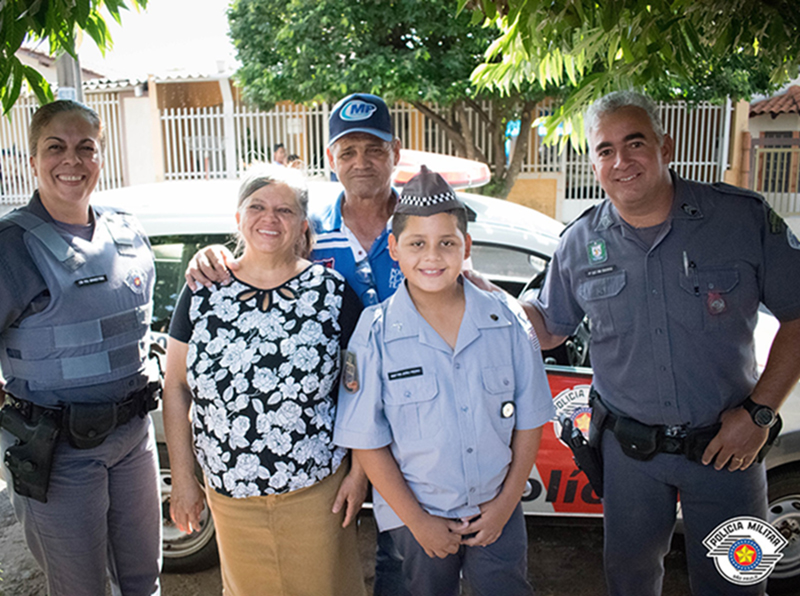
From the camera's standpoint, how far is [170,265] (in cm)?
350

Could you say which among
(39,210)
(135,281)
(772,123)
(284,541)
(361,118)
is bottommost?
(284,541)

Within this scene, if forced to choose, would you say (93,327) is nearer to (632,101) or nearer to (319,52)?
(632,101)

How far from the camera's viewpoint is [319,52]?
11500 millimetres

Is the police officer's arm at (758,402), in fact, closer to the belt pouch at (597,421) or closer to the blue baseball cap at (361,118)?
the belt pouch at (597,421)

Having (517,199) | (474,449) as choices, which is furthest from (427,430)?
(517,199)

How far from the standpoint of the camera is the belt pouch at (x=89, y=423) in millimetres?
2299

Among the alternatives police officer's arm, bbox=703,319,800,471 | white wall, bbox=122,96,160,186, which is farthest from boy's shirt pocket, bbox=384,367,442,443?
white wall, bbox=122,96,160,186

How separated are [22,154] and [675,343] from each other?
1688 centimetres

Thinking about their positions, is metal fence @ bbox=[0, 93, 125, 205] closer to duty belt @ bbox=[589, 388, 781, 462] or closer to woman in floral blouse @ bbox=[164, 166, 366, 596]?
woman in floral blouse @ bbox=[164, 166, 366, 596]

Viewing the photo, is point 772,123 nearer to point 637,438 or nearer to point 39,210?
point 637,438

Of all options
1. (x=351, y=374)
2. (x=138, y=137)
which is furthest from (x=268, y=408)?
(x=138, y=137)

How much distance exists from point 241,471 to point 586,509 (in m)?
1.88

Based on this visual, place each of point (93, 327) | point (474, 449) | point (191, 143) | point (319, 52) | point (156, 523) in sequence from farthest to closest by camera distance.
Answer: point (191, 143)
point (319, 52)
point (156, 523)
point (93, 327)
point (474, 449)

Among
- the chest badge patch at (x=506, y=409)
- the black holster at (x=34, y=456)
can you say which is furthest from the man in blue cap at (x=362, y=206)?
the black holster at (x=34, y=456)
